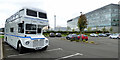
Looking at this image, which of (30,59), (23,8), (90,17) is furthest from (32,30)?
(90,17)

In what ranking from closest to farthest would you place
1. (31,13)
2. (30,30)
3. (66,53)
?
(30,30) → (66,53) → (31,13)

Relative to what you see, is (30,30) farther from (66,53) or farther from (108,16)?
(108,16)

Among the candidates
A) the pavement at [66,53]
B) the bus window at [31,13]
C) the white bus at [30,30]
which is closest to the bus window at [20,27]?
the white bus at [30,30]

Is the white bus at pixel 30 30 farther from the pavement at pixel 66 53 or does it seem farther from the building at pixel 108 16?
the building at pixel 108 16

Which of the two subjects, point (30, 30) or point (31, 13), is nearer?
point (30, 30)

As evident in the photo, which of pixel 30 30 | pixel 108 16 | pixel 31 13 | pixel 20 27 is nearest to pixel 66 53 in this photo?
pixel 30 30

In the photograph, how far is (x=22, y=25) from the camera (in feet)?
24.5

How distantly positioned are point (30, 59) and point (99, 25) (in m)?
73.2

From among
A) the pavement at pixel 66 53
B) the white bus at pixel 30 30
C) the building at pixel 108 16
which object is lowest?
the pavement at pixel 66 53

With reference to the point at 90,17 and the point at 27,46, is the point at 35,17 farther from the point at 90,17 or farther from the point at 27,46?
the point at 90,17

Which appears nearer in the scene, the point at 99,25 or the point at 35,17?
the point at 35,17

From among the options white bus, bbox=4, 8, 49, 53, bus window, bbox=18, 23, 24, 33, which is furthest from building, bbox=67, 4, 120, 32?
bus window, bbox=18, 23, 24, 33

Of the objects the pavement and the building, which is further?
the building

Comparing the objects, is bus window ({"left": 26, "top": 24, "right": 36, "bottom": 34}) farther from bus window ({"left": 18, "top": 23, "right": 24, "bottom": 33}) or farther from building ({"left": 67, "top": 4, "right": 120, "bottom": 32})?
building ({"left": 67, "top": 4, "right": 120, "bottom": 32})
